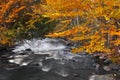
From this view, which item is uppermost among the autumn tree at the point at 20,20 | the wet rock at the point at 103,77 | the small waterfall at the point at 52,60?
the autumn tree at the point at 20,20

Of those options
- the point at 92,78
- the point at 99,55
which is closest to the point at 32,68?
the point at 92,78

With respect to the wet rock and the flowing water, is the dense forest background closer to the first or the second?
the wet rock

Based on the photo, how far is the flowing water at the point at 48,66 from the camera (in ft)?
51.7

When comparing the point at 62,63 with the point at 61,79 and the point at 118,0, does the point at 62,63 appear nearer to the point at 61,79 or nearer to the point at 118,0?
the point at 61,79

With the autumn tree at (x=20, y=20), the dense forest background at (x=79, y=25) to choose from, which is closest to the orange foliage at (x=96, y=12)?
the dense forest background at (x=79, y=25)

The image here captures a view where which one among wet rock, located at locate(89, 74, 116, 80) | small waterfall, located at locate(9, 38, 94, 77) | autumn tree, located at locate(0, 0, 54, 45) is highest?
autumn tree, located at locate(0, 0, 54, 45)

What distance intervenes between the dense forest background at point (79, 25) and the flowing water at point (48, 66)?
5.13 ft

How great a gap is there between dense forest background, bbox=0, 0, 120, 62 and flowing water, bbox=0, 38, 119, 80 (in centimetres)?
156

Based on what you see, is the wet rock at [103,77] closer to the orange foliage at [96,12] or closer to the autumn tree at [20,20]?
the orange foliage at [96,12]

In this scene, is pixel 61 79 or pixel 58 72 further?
pixel 58 72

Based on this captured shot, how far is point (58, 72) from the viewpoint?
16625mm

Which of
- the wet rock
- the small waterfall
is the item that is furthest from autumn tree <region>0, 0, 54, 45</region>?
the wet rock

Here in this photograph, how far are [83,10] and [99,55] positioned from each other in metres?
7.45

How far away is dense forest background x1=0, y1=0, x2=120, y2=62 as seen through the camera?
13445 mm
